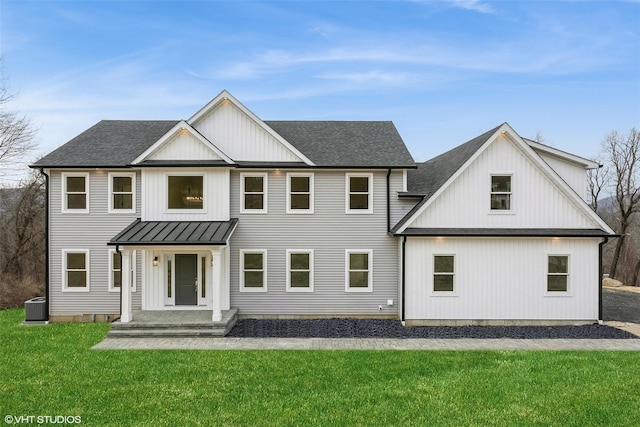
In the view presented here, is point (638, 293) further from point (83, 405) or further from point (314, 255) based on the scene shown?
point (83, 405)

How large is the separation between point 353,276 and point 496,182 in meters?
6.77

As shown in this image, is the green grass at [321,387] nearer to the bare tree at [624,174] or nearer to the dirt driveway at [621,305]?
the dirt driveway at [621,305]

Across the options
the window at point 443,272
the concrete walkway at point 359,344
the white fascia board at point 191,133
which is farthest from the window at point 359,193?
the concrete walkway at point 359,344

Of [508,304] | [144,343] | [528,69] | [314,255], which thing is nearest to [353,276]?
[314,255]

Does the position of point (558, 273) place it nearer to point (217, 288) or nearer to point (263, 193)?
point (263, 193)

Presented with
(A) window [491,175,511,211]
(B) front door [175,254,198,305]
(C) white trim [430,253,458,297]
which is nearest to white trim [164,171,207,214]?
(B) front door [175,254,198,305]

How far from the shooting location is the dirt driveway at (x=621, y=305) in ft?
Result: 49.6

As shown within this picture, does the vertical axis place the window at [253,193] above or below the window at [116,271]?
above

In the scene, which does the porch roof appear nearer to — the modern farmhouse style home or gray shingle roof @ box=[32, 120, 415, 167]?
the modern farmhouse style home

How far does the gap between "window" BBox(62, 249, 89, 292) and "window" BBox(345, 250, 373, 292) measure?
1072 cm

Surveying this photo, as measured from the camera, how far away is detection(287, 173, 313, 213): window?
15031 mm

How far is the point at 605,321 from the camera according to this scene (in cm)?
1436

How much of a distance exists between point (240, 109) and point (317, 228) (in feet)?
19.3

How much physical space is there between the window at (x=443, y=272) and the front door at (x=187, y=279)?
9599 millimetres
